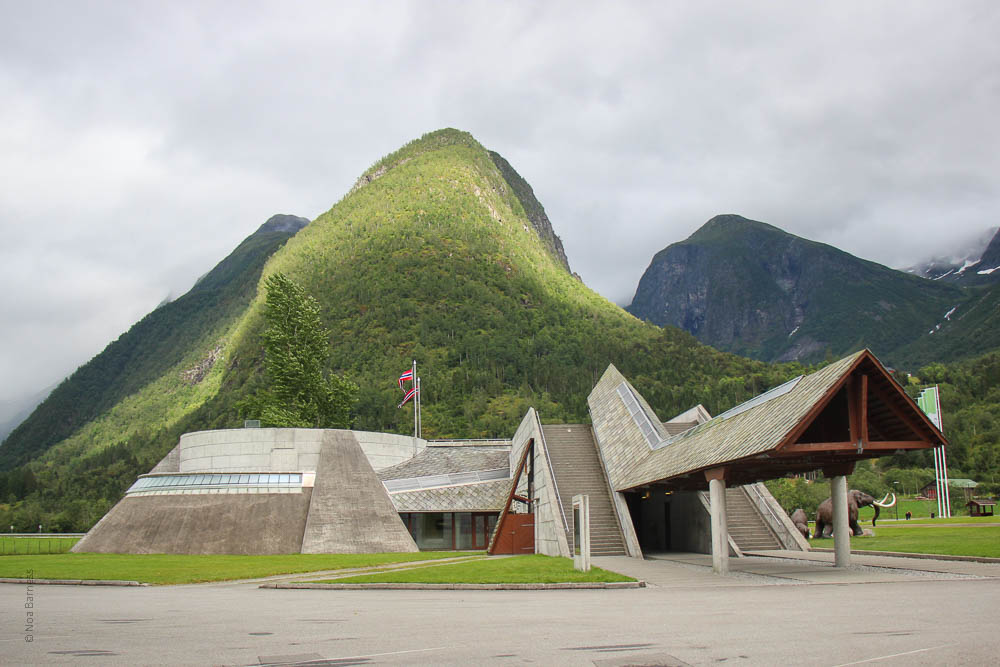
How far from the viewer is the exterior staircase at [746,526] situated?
28.5 metres

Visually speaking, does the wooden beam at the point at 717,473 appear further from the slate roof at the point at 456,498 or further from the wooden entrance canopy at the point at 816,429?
the slate roof at the point at 456,498

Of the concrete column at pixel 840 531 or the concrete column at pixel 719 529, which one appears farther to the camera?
the concrete column at pixel 840 531

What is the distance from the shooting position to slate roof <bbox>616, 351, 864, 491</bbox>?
18.0 m

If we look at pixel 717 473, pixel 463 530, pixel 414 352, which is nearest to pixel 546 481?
pixel 717 473

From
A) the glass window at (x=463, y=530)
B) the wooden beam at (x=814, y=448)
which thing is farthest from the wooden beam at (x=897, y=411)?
the glass window at (x=463, y=530)

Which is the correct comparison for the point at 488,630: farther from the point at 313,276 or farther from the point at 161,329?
the point at 161,329

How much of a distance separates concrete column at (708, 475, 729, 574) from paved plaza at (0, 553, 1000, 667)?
78.9 inches

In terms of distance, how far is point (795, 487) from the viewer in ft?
181

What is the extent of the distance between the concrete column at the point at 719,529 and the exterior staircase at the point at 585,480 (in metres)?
7.70

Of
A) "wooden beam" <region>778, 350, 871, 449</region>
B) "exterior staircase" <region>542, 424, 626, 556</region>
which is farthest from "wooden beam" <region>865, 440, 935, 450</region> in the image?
"exterior staircase" <region>542, 424, 626, 556</region>

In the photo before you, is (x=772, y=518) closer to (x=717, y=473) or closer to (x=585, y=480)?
(x=585, y=480)

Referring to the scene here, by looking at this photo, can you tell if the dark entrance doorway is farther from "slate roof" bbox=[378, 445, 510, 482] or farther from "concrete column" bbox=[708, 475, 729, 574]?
"concrete column" bbox=[708, 475, 729, 574]

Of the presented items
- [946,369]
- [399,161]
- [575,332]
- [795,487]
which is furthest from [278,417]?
[399,161]

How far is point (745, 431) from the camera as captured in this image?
794 inches
